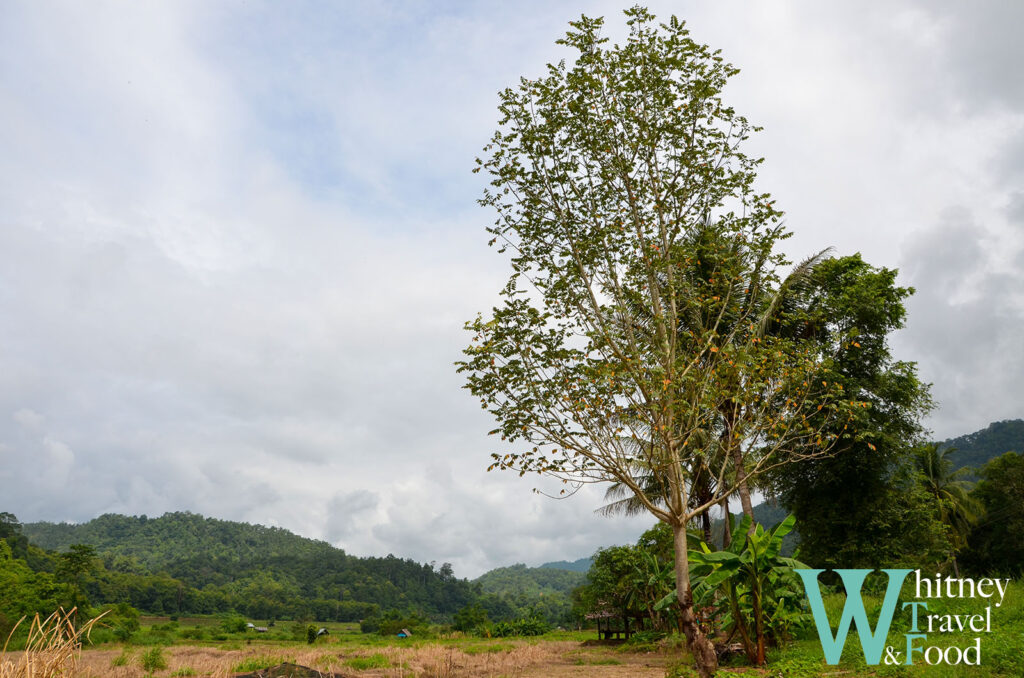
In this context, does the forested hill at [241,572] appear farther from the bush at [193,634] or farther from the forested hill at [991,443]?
the forested hill at [991,443]

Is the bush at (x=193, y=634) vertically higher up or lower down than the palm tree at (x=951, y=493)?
lower down

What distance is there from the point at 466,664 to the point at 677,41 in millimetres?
13102

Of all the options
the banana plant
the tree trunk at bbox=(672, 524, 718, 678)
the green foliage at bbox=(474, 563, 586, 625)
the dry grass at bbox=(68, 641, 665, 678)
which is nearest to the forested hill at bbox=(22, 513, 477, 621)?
the green foliage at bbox=(474, 563, 586, 625)

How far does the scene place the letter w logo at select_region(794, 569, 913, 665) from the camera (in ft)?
21.5

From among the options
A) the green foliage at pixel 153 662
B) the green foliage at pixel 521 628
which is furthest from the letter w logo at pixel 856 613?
the green foliage at pixel 521 628

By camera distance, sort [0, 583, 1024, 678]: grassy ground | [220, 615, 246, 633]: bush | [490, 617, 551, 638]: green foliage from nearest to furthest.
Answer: [0, 583, 1024, 678]: grassy ground, [490, 617, 551, 638]: green foliage, [220, 615, 246, 633]: bush

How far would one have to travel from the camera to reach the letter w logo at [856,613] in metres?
6.57

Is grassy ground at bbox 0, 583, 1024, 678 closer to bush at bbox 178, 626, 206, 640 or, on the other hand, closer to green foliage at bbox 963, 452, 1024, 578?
bush at bbox 178, 626, 206, 640

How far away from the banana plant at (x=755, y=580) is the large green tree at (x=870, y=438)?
8.88m

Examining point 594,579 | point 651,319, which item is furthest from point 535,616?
point 651,319

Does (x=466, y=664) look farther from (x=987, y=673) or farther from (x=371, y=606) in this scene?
(x=371, y=606)

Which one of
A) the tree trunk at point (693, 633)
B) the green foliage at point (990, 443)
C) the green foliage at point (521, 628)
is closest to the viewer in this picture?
the tree trunk at point (693, 633)

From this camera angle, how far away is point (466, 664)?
14.2 meters

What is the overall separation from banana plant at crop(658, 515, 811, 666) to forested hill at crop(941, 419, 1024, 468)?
58448mm
